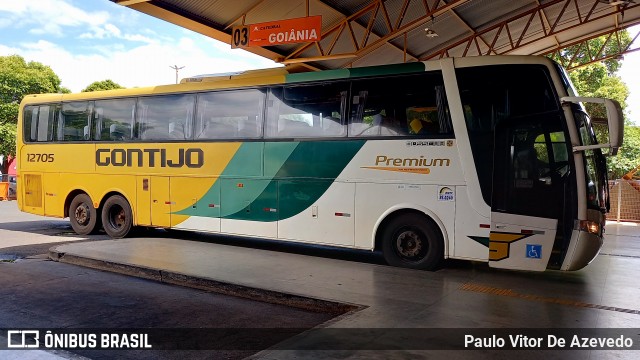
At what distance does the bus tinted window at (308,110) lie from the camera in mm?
7941

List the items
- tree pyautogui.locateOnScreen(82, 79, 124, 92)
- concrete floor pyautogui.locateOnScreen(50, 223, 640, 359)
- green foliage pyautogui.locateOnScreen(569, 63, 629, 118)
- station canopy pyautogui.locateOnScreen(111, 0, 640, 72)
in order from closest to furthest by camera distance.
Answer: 1. concrete floor pyautogui.locateOnScreen(50, 223, 640, 359)
2. station canopy pyautogui.locateOnScreen(111, 0, 640, 72)
3. green foliage pyautogui.locateOnScreen(569, 63, 629, 118)
4. tree pyautogui.locateOnScreen(82, 79, 124, 92)

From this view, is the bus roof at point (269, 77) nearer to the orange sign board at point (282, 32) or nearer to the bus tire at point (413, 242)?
the orange sign board at point (282, 32)

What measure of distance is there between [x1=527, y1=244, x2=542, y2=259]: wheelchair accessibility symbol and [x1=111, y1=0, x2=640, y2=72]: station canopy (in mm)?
5115

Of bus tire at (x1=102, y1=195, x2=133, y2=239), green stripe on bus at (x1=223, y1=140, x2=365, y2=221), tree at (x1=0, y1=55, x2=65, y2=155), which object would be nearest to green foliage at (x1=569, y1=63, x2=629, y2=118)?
green stripe on bus at (x1=223, y1=140, x2=365, y2=221)

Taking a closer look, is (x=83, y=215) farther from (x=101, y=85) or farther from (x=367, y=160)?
(x=101, y=85)

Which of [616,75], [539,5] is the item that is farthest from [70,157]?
[616,75]

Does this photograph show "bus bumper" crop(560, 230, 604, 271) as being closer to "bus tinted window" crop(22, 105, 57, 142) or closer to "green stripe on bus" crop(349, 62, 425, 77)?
"green stripe on bus" crop(349, 62, 425, 77)

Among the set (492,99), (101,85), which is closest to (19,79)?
(101,85)

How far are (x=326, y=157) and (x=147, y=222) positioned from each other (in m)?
4.79

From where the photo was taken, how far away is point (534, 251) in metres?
6.39

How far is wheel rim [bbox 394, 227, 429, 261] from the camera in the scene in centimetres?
741

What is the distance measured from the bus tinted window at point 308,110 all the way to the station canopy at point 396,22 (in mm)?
696

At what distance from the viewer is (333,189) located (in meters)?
7.96

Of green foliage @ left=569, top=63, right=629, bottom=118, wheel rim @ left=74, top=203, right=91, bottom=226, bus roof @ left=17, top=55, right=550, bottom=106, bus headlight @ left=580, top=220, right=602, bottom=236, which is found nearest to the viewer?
bus headlight @ left=580, top=220, right=602, bottom=236
